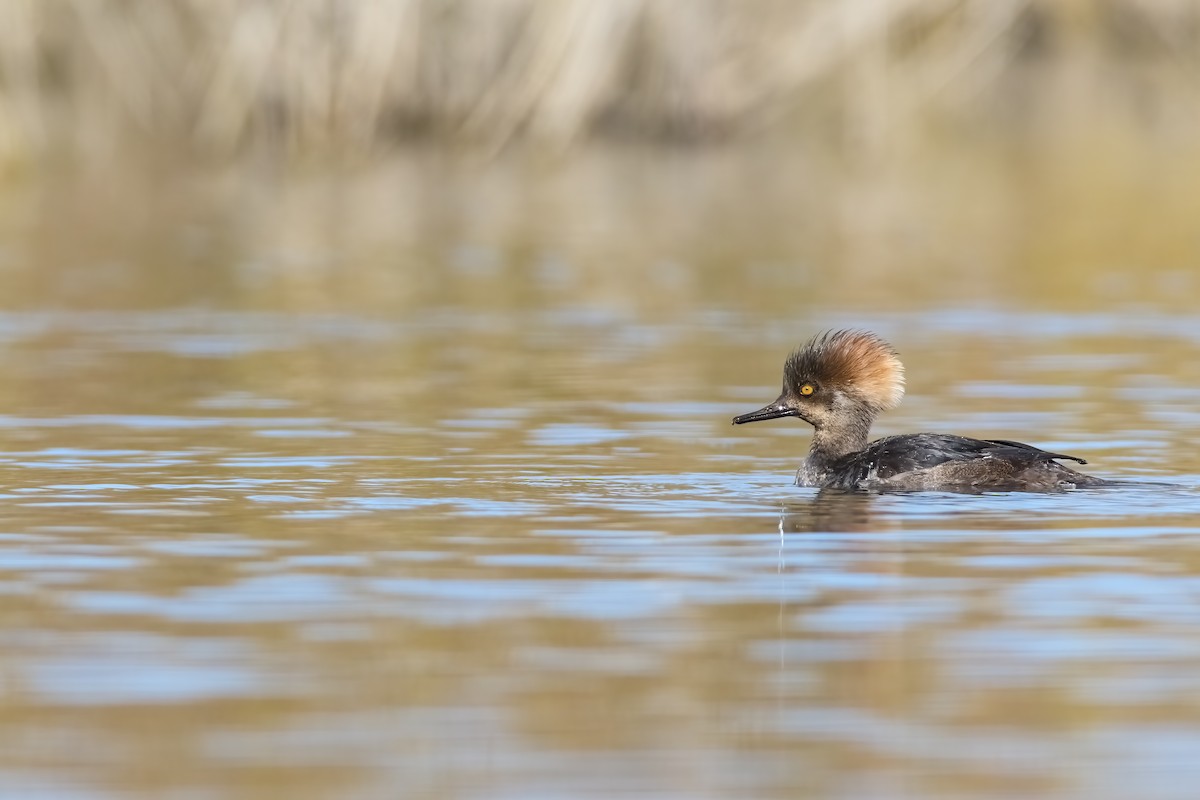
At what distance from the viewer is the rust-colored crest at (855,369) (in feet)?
32.7

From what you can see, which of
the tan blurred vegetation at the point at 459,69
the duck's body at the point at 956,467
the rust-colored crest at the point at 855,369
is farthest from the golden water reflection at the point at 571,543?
the tan blurred vegetation at the point at 459,69

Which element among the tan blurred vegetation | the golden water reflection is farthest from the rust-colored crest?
the tan blurred vegetation

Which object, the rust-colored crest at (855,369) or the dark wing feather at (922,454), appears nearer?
the dark wing feather at (922,454)

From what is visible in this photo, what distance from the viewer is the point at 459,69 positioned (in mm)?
24625

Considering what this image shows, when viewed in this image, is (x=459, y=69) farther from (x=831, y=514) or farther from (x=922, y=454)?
(x=831, y=514)

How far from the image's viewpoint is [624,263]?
18.3m

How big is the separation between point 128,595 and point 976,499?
3.34 meters

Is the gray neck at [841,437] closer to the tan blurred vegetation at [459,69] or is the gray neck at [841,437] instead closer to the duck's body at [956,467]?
the duck's body at [956,467]

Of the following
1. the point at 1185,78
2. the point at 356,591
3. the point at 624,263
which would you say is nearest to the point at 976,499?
the point at 356,591

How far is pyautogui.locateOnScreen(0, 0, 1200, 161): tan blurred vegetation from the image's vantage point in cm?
2312

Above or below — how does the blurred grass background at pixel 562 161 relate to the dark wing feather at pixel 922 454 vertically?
above

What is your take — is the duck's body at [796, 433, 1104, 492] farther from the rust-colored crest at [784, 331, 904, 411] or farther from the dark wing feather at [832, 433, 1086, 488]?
the rust-colored crest at [784, 331, 904, 411]

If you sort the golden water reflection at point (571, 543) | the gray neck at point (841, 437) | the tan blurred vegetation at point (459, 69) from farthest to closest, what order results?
the tan blurred vegetation at point (459, 69) < the gray neck at point (841, 437) < the golden water reflection at point (571, 543)

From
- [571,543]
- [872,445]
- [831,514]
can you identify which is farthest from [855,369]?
[571,543]
